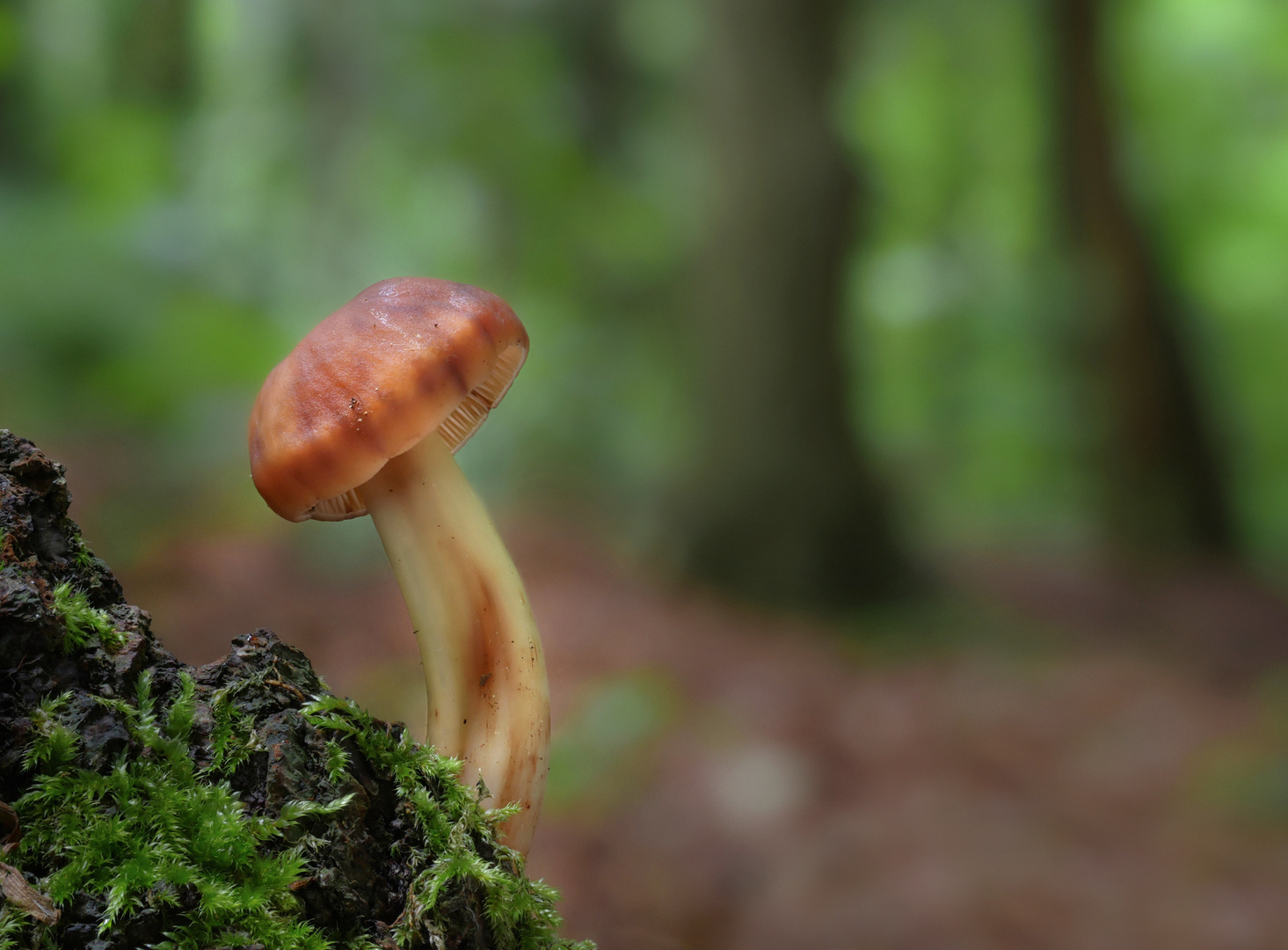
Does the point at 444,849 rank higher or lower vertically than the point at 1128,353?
lower

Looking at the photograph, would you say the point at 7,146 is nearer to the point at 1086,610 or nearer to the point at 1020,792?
the point at 1020,792

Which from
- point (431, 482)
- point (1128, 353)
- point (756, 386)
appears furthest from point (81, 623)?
point (1128, 353)

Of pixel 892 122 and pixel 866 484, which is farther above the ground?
pixel 892 122

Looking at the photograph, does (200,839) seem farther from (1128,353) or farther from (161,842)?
(1128,353)

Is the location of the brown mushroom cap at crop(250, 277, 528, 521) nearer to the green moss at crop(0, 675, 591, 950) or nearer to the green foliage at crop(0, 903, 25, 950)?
the green moss at crop(0, 675, 591, 950)

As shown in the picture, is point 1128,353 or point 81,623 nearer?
point 81,623

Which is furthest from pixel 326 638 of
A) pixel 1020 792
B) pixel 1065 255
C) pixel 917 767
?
pixel 1065 255

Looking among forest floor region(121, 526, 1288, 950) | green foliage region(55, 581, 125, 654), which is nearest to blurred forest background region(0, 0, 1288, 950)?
forest floor region(121, 526, 1288, 950)

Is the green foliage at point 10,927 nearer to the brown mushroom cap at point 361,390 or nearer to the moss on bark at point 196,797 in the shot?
the moss on bark at point 196,797
